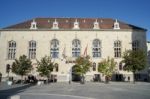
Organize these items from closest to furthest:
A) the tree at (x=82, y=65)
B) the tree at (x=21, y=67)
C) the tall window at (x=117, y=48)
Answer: the tree at (x=21, y=67) → the tree at (x=82, y=65) → the tall window at (x=117, y=48)

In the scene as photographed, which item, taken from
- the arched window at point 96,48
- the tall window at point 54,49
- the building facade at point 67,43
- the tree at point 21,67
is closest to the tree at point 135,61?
the building facade at point 67,43

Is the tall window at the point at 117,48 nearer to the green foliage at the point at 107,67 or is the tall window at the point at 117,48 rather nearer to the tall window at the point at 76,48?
the green foliage at the point at 107,67

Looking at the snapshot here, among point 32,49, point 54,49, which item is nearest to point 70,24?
point 54,49

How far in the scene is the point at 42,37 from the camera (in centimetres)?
6506

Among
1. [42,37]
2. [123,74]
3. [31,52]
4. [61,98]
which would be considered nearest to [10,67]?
[31,52]

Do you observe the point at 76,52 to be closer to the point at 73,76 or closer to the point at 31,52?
the point at 73,76

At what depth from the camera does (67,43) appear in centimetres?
6494

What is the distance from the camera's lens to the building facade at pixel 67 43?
Answer: 211 feet

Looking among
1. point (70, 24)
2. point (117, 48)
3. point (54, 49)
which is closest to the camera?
point (54, 49)

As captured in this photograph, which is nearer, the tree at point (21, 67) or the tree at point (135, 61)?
the tree at point (135, 61)

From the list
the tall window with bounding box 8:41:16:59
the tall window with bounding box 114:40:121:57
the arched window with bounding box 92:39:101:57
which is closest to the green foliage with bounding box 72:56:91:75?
the arched window with bounding box 92:39:101:57

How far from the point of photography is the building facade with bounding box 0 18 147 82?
64188mm

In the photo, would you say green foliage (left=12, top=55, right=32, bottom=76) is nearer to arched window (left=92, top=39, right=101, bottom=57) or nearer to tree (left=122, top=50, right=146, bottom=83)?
arched window (left=92, top=39, right=101, bottom=57)

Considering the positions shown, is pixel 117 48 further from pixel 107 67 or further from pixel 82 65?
pixel 82 65
